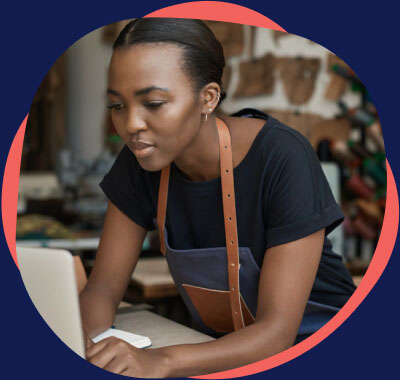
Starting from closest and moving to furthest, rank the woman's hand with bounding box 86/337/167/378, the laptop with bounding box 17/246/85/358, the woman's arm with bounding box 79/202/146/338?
the laptop with bounding box 17/246/85/358
the woman's hand with bounding box 86/337/167/378
the woman's arm with bounding box 79/202/146/338

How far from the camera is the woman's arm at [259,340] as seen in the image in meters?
1.04

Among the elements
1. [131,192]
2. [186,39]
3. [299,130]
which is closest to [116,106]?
[186,39]

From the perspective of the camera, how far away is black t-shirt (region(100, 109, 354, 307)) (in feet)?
3.98

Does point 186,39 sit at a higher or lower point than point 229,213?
higher

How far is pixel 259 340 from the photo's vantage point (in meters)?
1.12

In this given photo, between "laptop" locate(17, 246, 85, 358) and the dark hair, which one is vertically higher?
the dark hair

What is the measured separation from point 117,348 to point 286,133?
0.61 metres

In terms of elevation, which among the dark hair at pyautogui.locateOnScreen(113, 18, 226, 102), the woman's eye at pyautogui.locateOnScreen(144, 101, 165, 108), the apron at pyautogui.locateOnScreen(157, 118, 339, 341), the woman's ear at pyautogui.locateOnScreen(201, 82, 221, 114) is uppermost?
the dark hair at pyautogui.locateOnScreen(113, 18, 226, 102)

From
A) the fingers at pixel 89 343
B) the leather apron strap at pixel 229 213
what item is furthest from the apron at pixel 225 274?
the fingers at pixel 89 343

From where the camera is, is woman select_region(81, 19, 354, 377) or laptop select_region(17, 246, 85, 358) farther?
woman select_region(81, 19, 354, 377)

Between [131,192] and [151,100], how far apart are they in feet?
1.33

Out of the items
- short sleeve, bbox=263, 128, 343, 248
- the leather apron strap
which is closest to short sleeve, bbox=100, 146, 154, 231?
the leather apron strap

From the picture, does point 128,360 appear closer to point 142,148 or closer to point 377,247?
point 142,148

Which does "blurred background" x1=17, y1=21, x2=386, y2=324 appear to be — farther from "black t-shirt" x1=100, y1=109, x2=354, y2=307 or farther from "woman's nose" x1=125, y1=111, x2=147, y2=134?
"woman's nose" x1=125, y1=111, x2=147, y2=134
